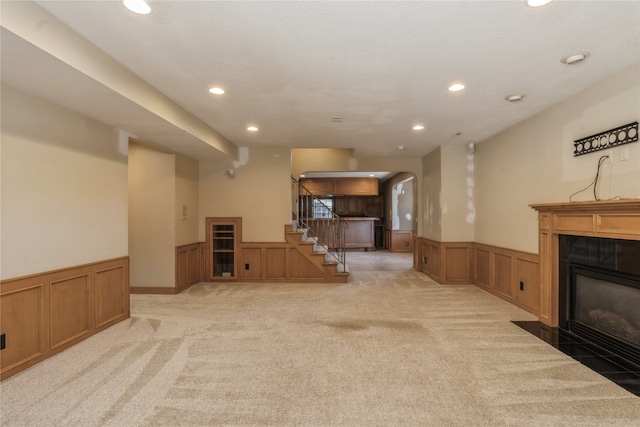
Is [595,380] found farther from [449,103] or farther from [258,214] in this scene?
[258,214]

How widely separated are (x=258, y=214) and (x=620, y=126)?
5.33 metres

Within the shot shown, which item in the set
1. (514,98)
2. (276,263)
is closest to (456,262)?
(514,98)

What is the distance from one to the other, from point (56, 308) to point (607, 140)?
5590 millimetres

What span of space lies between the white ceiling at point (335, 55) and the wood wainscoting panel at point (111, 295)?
5.83 feet

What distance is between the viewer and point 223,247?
21.1 ft

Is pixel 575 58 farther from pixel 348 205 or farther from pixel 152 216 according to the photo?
pixel 348 205

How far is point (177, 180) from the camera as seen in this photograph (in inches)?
218

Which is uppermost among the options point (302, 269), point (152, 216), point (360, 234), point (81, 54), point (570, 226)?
point (81, 54)

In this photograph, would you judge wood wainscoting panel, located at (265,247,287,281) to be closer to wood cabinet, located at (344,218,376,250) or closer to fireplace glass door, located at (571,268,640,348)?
fireplace glass door, located at (571,268,640,348)

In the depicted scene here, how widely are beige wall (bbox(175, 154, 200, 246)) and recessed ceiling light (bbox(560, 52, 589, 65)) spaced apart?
539cm

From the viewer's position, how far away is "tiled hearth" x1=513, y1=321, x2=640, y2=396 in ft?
8.34

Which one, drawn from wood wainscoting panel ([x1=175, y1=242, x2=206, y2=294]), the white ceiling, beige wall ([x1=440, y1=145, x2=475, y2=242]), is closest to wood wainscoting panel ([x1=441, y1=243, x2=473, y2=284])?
beige wall ([x1=440, y1=145, x2=475, y2=242])

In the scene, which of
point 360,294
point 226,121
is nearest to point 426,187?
point 360,294

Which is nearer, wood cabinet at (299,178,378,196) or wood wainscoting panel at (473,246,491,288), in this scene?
wood wainscoting panel at (473,246,491,288)
